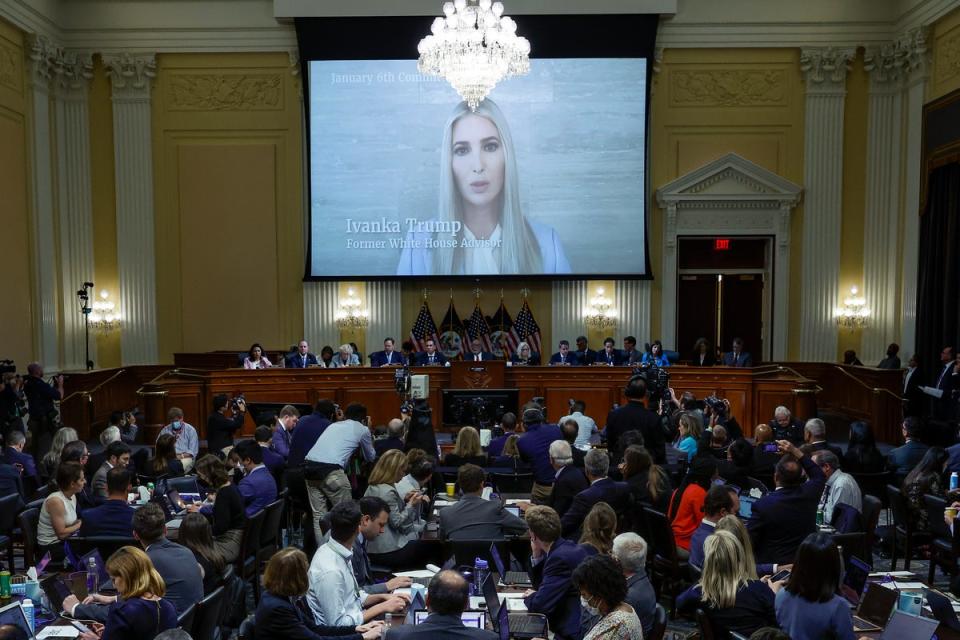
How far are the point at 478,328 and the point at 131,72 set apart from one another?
25.9 feet

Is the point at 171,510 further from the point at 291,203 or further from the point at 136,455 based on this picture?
the point at 291,203

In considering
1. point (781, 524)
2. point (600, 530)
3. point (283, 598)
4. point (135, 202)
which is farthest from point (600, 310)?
point (283, 598)

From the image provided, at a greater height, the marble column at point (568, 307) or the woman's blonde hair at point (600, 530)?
the marble column at point (568, 307)

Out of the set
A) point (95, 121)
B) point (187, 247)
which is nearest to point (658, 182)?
point (187, 247)

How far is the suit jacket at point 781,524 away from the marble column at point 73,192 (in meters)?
13.9

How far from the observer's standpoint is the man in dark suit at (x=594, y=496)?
6.32m

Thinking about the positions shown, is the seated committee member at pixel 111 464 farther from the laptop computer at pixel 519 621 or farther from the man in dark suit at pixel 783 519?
the man in dark suit at pixel 783 519

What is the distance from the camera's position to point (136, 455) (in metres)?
8.56

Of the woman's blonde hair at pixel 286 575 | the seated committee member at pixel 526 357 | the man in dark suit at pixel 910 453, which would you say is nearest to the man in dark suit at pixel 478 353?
the seated committee member at pixel 526 357

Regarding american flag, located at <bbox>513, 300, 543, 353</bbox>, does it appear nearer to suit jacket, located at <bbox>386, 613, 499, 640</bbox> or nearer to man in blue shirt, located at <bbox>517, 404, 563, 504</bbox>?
man in blue shirt, located at <bbox>517, 404, 563, 504</bbox>

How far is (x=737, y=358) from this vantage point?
14.9 m

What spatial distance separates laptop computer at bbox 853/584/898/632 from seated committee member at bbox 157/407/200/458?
6584mm

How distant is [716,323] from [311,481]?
11566mm

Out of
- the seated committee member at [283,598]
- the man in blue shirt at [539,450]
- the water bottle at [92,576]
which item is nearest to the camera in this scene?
the seated committee member at [283,598]
